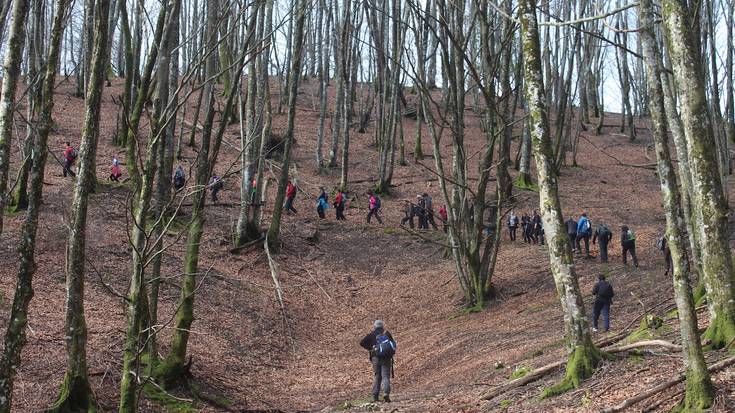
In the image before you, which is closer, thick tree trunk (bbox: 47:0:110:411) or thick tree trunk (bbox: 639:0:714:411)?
thick tree trunk (bbox: 639:0:714:411)

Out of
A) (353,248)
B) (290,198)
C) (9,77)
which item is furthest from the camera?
(290,198)

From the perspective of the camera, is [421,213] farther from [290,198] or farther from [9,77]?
[9,77]

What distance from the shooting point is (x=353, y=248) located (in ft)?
78.9

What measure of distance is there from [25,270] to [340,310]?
42.3ft

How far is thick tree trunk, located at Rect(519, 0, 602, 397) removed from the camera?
8.54 meters

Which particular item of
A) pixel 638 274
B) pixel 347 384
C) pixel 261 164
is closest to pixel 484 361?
pixel 347 384

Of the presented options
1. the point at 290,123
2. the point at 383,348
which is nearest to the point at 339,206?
the point at 290,123

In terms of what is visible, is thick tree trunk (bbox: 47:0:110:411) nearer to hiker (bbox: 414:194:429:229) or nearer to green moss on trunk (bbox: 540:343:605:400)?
green moss on trunk (bbox: 540:343:605:400)

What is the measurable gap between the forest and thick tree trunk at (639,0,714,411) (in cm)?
3

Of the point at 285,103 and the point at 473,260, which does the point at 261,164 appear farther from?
the point at 285,103

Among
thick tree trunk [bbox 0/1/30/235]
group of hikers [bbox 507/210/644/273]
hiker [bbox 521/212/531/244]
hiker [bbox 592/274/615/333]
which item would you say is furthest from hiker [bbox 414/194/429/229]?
thick tree trunk [bbox 0/1/30/235]

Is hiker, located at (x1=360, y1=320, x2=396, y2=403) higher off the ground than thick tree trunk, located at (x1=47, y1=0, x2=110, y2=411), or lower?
lower

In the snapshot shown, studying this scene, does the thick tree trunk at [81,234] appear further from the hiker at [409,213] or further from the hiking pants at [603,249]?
the hiker at [409,213]

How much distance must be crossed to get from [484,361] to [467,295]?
5.49 m
